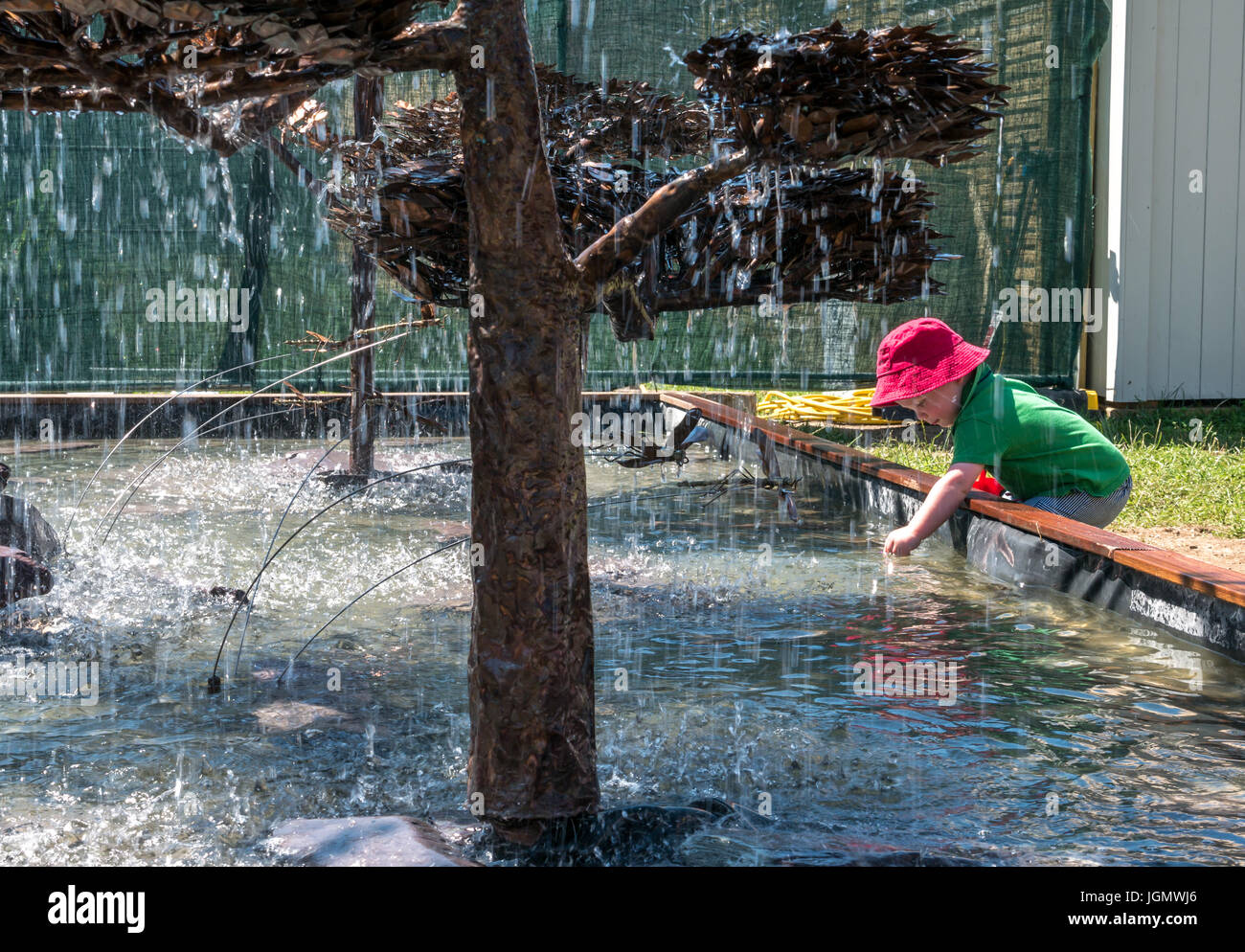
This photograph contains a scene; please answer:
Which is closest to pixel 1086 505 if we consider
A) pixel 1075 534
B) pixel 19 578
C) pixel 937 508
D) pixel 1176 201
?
pixel 1075 534

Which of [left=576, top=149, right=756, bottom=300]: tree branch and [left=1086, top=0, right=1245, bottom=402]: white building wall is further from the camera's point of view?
[left=1086, top=0, right=1245, bottom=402]: white building wall

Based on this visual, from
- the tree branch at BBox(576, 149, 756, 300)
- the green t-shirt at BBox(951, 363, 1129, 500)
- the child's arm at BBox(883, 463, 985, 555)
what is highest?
the tree branch at BBox(576, 149, 756, 300)

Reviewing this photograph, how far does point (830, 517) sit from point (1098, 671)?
10.3 feet

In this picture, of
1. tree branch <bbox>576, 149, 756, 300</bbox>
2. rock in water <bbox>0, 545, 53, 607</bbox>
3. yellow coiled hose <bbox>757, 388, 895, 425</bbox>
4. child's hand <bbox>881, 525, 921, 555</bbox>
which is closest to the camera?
tree branch <bbox>576, 149, 756, 300</bbox>

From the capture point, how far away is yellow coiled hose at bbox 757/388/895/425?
1015 cm

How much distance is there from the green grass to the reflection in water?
5.32ft

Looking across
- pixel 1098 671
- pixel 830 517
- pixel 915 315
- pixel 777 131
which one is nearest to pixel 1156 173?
pixel 915 315

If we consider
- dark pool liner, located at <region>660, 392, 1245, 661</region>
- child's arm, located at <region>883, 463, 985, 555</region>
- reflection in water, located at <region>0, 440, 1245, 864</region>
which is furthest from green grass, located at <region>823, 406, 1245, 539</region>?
child's arm, located at <region>883, 463, 985, 555</region>

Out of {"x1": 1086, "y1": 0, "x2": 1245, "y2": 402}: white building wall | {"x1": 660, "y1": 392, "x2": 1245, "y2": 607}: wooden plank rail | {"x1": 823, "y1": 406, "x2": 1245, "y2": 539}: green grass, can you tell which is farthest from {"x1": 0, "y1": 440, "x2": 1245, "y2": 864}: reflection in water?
{"x1": 1086, "y1": 0, "x2": 1245, "y2": 402}: white building wall

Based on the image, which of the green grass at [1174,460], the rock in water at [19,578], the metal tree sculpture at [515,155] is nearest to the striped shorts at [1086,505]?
the green grass at [1174,460]

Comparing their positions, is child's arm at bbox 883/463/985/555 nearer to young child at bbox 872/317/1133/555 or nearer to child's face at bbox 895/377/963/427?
young child at bbox 872/317/1133/555

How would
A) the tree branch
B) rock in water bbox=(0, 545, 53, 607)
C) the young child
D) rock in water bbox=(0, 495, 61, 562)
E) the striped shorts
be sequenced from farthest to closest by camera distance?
rock in water bbox=(0, 495, 61, 562)
the striped shorts
rock in water bbox=(0, 545, 53, 607)
the young child
the tree branch

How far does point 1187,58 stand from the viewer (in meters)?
10.2

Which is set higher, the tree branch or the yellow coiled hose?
the tree branch
